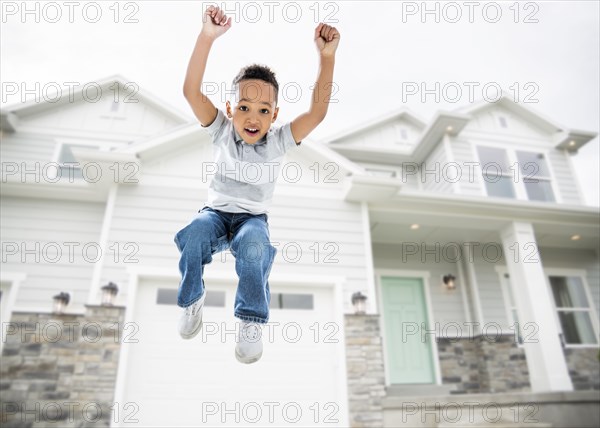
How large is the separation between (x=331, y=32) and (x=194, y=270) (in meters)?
1.42

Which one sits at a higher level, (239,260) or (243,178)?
(243,178)

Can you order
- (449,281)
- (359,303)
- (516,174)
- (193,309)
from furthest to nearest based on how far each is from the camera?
1. (516,174)
2. (449,281)
3. (359,303)
4. (193,309)

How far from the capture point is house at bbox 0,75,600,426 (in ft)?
17.2

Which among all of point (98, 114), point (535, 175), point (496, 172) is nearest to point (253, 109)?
point (98, 114)

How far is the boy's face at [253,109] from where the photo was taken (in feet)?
6.86

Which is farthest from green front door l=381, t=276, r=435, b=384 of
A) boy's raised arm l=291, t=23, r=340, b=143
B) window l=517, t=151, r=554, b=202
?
boy's raised arm l=291, t=23, r=340, b=143

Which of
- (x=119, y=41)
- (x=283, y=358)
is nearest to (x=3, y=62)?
(x=119, y=41)

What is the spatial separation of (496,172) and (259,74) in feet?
28.1

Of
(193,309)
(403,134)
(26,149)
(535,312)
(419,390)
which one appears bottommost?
(419,390)

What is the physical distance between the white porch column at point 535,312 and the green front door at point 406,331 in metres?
1.74

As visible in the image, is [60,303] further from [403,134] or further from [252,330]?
[403,134]

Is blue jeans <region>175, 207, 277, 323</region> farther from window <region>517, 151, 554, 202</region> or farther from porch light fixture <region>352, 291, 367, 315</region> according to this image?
window <region>517, 151, 554, 202</region>

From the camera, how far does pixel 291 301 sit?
606cm

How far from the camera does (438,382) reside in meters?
7.53
